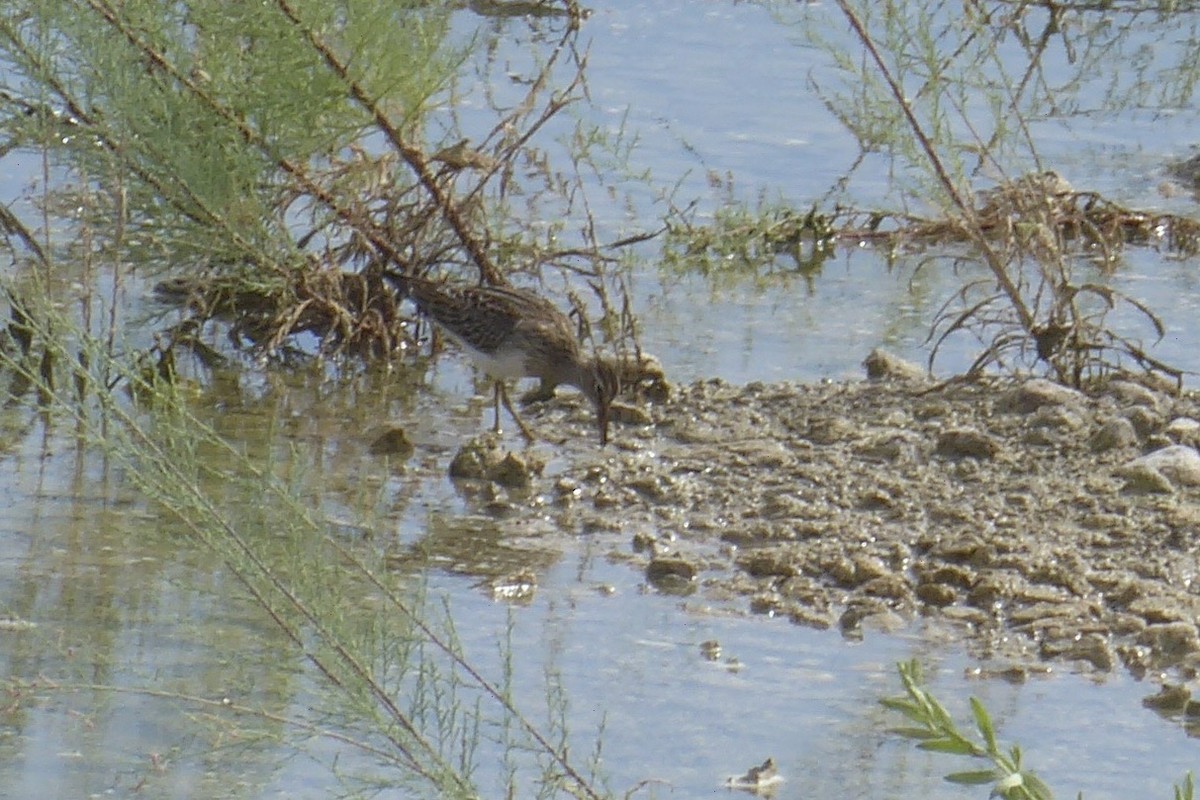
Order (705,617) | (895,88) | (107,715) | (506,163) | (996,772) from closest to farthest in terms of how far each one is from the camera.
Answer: (996,772) < (107,715) < (705,617) < (895,88) < (506,163)

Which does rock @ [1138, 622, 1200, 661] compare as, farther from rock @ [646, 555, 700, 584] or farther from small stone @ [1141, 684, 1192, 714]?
rock @ [646, 555, 700, 584]

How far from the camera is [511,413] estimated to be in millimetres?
6980

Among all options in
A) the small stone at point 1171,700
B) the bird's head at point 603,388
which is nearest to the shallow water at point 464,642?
the small stone at point 1171,700

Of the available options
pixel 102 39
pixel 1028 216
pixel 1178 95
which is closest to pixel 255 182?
pixel 102 39

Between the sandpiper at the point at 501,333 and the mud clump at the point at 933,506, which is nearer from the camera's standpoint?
the mud clump at the point at 933,506

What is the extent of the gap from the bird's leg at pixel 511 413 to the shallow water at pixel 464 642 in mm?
125

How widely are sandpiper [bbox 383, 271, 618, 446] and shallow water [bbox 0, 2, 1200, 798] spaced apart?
197 mm

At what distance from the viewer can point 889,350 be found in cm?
779

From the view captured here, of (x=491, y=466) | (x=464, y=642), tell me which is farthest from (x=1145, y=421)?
(x=464, y=642)

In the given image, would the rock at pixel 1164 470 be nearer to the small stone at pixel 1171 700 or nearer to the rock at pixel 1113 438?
the rock at pixel 1113 438

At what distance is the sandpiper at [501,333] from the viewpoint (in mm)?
7141

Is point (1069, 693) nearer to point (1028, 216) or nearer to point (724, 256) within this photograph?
point (1028, 216)

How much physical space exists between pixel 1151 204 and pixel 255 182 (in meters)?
4.60

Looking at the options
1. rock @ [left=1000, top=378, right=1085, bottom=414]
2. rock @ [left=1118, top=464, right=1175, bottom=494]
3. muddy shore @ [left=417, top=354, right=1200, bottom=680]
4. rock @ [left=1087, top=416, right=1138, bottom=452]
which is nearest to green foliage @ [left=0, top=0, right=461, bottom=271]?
muddy shore @ [left=417, top=354, right=1200, bottom=680]
